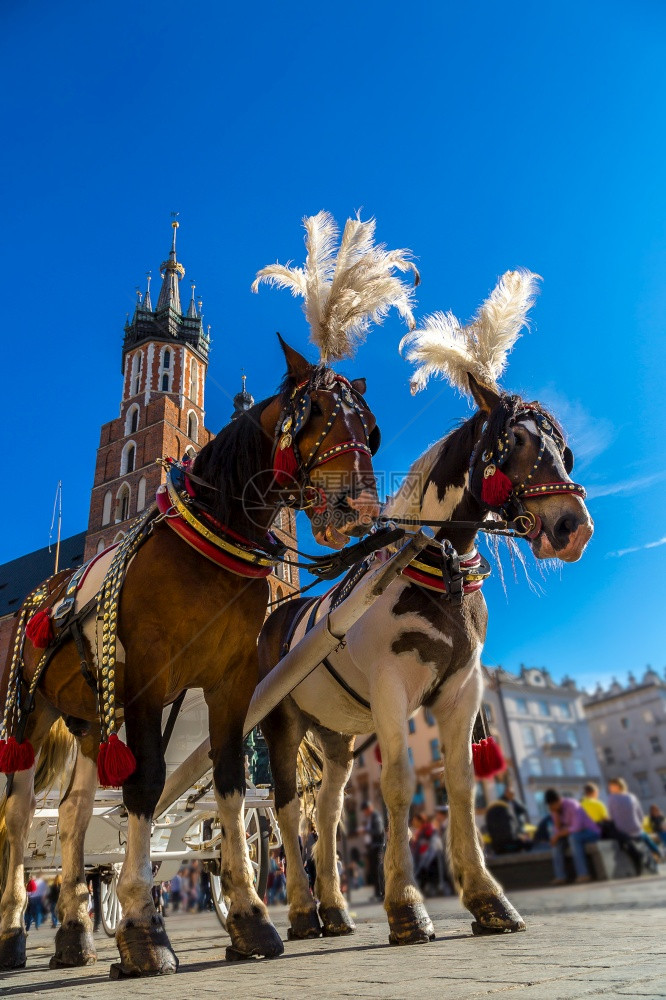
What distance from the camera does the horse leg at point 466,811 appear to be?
3330 mm

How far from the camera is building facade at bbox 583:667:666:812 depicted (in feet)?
4.42

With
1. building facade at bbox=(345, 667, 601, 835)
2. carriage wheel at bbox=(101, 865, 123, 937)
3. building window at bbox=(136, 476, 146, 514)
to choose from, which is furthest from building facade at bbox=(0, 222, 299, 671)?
building facade at bbox=(345, 667, 601, 835)

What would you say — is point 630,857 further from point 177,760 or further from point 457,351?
point 177,760

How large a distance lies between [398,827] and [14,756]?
236cm

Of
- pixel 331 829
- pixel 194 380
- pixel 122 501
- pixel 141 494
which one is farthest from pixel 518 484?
pixel 194 380

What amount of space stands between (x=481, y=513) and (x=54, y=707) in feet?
9.93

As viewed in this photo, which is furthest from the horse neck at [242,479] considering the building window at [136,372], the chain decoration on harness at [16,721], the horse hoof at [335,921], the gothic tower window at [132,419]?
the building window at [136,372]

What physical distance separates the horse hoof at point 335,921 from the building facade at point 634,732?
140 inches

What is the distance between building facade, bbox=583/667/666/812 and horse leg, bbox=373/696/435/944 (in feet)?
6.85

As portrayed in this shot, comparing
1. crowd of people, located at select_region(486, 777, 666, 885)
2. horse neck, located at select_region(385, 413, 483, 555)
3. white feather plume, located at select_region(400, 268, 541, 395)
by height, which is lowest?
crowd of people, located at select_region(486, 777, 666, 885)

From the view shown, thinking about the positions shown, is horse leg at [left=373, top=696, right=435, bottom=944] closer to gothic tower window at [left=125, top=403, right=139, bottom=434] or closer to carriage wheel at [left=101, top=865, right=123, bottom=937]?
carriage wheel at [left=101, top=865, right=123, bottom=937]

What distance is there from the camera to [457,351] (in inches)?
180

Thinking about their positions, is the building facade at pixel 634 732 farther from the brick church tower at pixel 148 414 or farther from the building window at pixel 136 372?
the building window at pixel 136 372

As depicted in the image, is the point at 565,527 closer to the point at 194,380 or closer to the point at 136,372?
the point at 194,380
